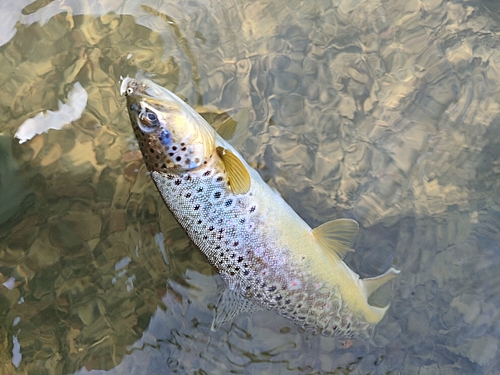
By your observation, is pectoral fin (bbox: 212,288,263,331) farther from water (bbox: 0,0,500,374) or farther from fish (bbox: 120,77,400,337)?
water (bbox: 0,0,500,374)

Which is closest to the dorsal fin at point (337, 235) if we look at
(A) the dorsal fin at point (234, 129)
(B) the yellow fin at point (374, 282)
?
(B) the yellow fin at point (374, 282)

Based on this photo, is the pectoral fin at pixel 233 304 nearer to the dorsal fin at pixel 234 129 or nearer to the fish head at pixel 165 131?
the fish head at pixel 165 131

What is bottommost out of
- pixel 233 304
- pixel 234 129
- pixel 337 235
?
pixel 233 304

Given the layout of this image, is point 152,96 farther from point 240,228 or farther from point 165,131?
point 240,228

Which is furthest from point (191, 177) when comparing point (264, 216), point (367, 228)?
point (367, 228)

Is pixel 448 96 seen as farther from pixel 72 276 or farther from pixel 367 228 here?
pixel 72 276

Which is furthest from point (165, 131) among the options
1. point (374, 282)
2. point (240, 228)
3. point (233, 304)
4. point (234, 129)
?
point (374, 282)
